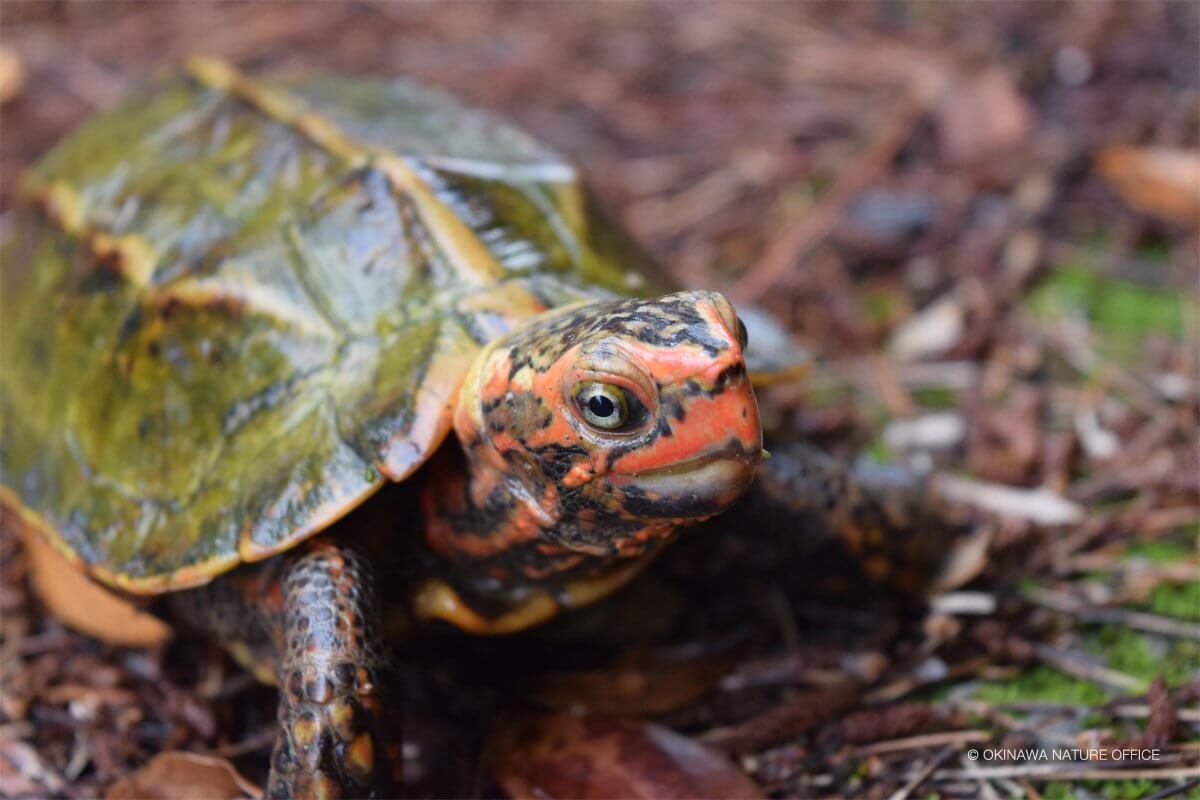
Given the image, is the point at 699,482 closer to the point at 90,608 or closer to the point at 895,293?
the point at 90,608

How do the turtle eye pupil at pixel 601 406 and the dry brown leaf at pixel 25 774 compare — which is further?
the dry brown leaf at pixel 25 774

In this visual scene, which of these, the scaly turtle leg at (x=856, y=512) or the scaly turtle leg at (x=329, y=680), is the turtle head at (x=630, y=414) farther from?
the scaly turtle leg at (x=856, y=512)

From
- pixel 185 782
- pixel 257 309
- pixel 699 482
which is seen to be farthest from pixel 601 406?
pixel 185 782

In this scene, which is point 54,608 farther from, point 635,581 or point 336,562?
point 635,581

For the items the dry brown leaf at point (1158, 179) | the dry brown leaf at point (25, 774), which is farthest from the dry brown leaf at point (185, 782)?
the dry brown leaf at point (1158, 179)

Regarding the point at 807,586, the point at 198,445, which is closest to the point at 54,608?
the point at 198,445

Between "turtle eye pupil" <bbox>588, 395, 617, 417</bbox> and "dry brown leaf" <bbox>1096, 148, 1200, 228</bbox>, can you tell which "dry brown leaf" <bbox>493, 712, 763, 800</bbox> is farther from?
"dry brown leaf" <bbox>1096, 148, 1200, 228</bbox>
